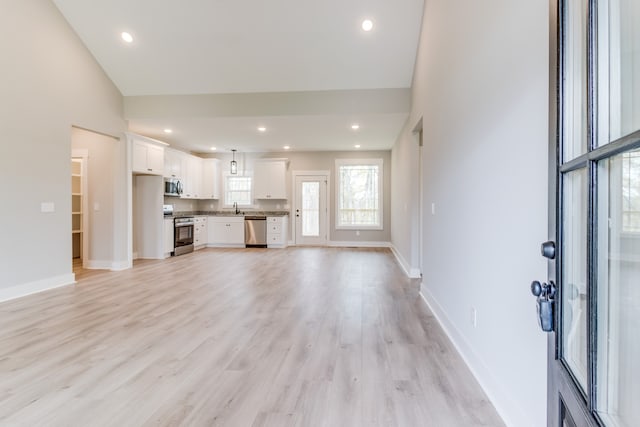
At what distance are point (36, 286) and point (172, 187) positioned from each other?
10.9 feet

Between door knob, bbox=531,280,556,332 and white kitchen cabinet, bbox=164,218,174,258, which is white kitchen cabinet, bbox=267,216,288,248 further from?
door knob, bbox=531,280,556,332

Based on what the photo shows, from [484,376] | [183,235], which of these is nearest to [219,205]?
[183,235]

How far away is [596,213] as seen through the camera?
0.73 metres

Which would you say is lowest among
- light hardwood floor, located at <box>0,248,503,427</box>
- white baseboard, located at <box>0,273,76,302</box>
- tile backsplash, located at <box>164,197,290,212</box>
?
light hardwood floor, located at <box>0,248,503,427</box>

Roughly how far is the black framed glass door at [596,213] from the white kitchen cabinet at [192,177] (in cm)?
793

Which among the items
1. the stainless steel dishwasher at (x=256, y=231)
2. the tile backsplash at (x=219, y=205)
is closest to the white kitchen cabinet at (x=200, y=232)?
the tile backsplash at (x=219, y=205)

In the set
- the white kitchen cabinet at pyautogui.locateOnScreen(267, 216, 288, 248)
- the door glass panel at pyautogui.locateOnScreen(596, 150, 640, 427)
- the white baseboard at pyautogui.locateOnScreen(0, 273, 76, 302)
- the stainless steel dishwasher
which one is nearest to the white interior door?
the white kitchen cabinet at pyautogui.locateOnScreen(267, 216, 288, 248)

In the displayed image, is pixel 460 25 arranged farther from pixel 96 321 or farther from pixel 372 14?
pixel 96 321

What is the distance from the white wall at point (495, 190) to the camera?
144cm

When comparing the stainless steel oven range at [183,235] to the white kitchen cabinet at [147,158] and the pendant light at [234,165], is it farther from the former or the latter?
the pendant light at [234,165]

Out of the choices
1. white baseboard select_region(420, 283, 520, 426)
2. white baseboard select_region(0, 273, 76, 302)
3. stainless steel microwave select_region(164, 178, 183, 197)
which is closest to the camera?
white baseboard select_region(420, 283, 520, 426)

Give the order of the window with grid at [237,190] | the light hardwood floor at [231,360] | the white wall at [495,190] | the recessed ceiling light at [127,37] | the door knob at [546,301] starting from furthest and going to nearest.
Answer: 1. the window with grid at [237,190]
2. the recessed ceiling light at [127,37]
3. the light hardwood floor at [231,360]
4. the white wall at [495,190]
5. the door knob at [546,301]

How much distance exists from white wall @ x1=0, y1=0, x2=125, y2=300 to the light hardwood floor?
0.52m

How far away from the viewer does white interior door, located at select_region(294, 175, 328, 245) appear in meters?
8.93
